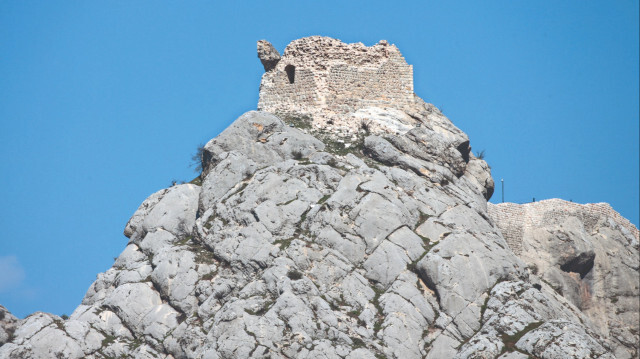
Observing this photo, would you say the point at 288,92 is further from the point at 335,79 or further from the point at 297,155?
the point at 297,155

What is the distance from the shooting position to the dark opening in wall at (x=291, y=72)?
2329 inches

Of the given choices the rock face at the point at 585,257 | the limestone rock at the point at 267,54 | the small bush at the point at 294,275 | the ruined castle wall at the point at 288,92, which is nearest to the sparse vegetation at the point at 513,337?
the small bush at the point at 294,275

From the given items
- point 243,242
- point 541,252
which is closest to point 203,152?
point 243,242

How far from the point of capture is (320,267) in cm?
4803

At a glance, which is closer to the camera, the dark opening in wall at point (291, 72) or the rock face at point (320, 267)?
the rock face at point (320, 267)

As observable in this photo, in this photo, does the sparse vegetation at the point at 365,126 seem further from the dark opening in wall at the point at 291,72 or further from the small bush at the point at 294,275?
the small bush at the point at 294,275

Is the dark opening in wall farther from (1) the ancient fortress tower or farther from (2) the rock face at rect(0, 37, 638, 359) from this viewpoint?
(2) the rock face at rect(0, 37, 638, 359)

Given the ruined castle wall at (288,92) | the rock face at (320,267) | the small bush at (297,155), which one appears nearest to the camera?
the rock face at (320,267)

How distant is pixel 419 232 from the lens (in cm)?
5025

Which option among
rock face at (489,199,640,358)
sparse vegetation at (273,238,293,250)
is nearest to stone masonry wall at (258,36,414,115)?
rock face at (489,199,640,358)

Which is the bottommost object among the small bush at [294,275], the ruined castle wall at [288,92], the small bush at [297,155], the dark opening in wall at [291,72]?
the small bush at [294,275]

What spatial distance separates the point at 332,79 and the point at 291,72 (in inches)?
95.7

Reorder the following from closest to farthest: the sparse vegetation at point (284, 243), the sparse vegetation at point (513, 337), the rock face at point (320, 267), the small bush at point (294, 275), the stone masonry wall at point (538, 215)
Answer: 1. the sparse vegetation at point (513, 337)
2. the rock face at point (320, 267)
3. the small bush at point (294, 275)
4. the sparse vegetation at point (284, 243)
5. the stone masonry wall at point (538, 215)

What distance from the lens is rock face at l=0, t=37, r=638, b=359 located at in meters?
45.7
